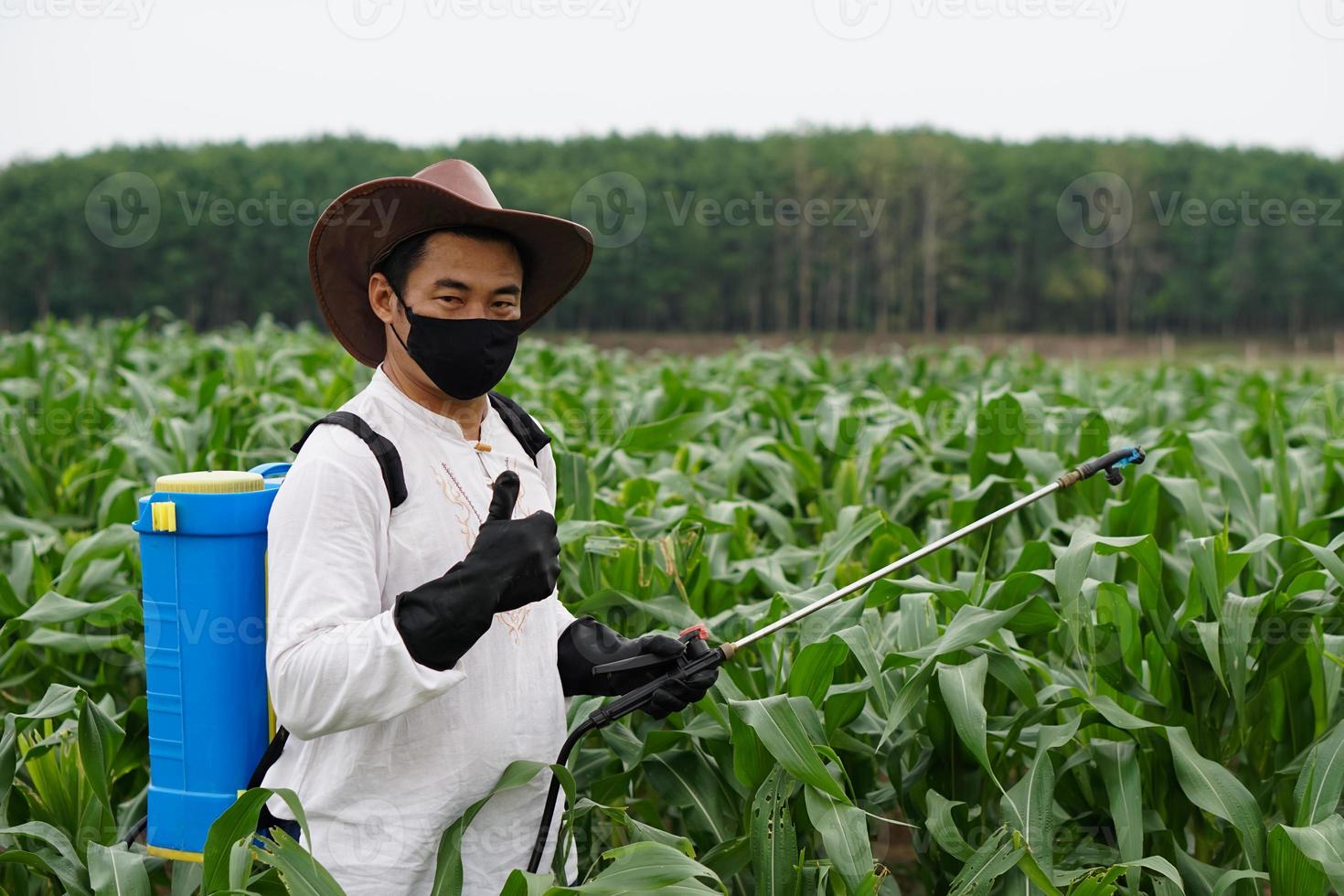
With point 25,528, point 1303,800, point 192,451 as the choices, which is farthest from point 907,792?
point 192,451

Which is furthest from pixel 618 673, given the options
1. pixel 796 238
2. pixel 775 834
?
pixel 796 238

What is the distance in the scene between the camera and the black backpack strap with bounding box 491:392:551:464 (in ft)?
6.23

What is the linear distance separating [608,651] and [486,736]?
10.2 inches

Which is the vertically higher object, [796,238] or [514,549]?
[796,238]

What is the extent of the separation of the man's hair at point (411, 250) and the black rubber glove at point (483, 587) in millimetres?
359

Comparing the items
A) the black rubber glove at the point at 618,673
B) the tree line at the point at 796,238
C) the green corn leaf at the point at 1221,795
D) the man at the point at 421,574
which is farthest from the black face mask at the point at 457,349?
the tree line at the point at 796,238

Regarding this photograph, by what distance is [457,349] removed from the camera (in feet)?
5.43

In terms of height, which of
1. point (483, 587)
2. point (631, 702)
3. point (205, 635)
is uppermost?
point (483, 587)

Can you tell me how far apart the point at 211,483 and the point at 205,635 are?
23cm

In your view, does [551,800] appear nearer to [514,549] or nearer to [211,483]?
[514,549]

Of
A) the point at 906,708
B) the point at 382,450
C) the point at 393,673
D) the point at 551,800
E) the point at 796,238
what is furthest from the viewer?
the point at 796,238

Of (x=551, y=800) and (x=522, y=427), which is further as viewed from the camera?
(x=522, y=427)

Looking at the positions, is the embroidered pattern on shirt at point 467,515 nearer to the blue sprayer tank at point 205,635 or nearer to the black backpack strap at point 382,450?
the black backpack strap at point 382,450

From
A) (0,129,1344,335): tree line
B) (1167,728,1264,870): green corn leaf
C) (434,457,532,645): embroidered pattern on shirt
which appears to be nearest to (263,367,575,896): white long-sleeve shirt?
(434,457,532,645): embroidered pattern on shirt
